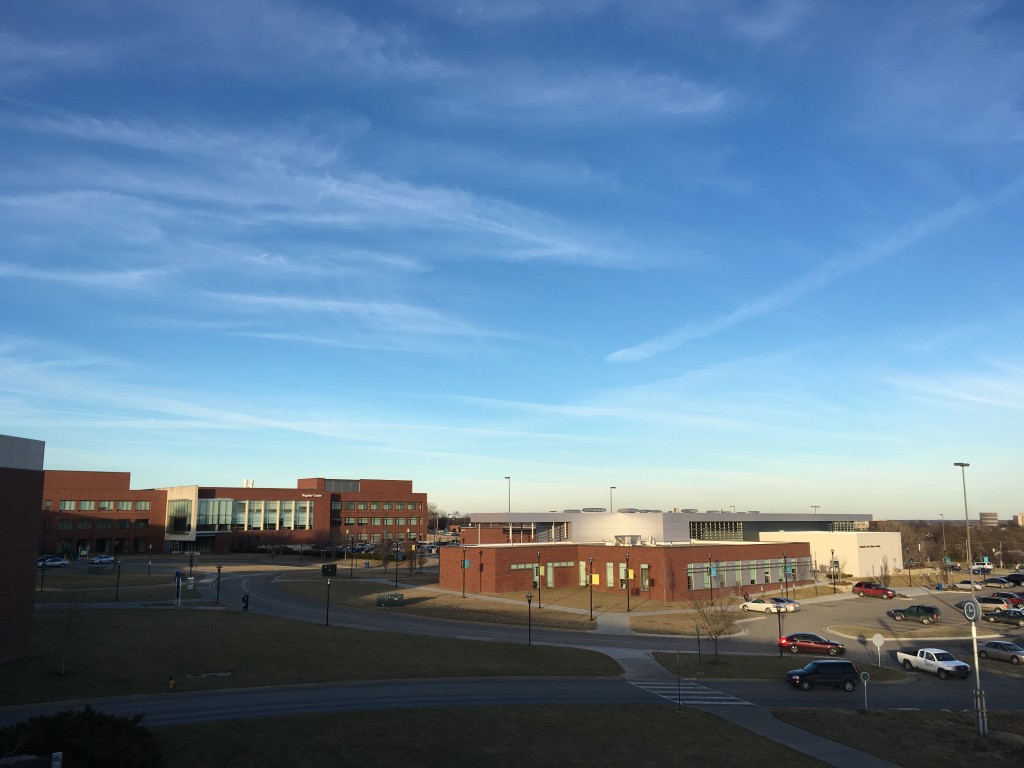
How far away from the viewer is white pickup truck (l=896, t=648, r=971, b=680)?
142 ft

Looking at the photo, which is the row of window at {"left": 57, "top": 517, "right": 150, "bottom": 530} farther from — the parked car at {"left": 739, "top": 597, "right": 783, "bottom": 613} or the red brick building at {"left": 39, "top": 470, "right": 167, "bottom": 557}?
the parked car at {"left": 739, "top": 597, "right": 783, "bottom": 613}

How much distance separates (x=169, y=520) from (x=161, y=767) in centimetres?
12698

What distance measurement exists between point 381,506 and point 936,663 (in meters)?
130

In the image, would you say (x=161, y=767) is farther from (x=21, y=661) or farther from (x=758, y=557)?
(x=758, y=557)

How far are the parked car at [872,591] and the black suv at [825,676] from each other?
48.2 metres

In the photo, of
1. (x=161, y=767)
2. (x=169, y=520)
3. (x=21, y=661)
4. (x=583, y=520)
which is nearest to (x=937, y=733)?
(x=161, y=767)

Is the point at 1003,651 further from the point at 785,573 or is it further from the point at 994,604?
the point at 785,573

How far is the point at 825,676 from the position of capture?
129 feet

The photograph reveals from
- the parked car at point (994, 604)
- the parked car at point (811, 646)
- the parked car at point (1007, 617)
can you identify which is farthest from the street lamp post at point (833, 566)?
the parked car at point (811, 646)

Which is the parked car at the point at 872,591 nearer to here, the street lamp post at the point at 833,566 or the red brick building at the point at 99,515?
the street lamp post at the point at 833,566

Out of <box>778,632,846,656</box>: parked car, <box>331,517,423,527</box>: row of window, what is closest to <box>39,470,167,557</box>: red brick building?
<box>331,517,423,527</box>: row of window

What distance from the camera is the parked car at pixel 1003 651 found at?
4816 centimetres

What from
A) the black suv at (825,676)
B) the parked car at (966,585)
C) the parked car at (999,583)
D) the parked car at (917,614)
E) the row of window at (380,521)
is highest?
the row of window at (380,521)

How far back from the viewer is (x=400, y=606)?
6900 cm
